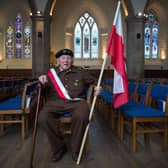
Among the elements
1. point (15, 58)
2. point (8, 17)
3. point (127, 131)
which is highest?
point (8, 17)

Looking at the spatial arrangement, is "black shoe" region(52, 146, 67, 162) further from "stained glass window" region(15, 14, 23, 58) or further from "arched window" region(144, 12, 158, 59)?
"arched window" region(144, 12, 158, 59)

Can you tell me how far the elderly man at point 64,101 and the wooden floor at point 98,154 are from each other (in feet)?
0.61

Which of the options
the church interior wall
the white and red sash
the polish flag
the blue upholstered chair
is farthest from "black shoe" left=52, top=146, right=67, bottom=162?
the church interior wall

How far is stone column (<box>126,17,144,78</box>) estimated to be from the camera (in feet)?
42.2

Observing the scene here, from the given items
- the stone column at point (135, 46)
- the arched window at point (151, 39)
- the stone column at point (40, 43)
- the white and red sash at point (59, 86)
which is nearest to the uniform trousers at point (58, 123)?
the white and red sash at point (59, 86)

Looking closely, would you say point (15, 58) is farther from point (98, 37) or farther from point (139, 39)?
point (139, 39)

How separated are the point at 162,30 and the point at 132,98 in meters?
13.8

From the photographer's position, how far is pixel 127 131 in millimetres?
4535

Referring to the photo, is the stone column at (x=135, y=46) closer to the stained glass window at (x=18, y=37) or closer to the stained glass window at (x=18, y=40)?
the stained glass window at (x=18, y=40)

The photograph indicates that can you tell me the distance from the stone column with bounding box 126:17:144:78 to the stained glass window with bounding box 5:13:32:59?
6.84 m

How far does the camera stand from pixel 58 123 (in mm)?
3102

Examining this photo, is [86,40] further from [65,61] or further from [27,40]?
[65,61]

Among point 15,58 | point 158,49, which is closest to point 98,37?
point 158,49

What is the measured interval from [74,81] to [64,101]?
0.29 meters
